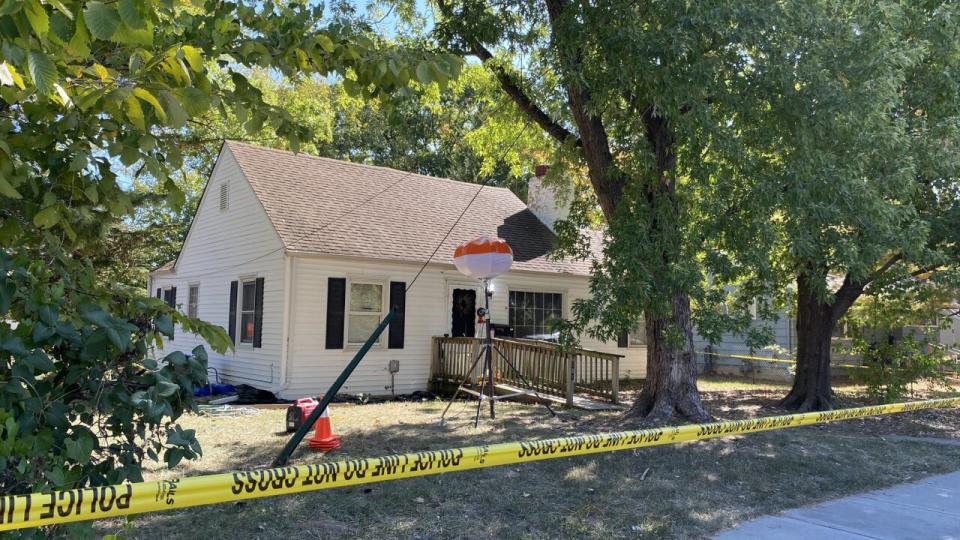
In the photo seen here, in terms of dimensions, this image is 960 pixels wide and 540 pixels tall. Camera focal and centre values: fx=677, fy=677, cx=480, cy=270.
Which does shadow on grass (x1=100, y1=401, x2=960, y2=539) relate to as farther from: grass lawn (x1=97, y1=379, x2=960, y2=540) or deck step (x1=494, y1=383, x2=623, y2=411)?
deck step (x1=494, y1=383, x2=623, y2=411)

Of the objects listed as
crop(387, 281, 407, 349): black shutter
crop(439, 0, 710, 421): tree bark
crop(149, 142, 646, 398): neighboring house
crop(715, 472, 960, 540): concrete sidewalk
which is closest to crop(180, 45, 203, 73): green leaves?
crop(715, 472, 960, 540): concrete sidewalk

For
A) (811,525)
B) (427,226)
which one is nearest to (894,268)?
(811,525)

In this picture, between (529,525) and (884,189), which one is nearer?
(529,525)

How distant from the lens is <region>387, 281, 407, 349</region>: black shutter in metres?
13.9

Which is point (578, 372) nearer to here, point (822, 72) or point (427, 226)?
point (427, 226)

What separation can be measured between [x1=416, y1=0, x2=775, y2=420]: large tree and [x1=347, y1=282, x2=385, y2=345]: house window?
5.47 meters

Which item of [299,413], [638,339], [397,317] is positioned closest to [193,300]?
[397,317]

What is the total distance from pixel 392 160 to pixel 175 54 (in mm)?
31361

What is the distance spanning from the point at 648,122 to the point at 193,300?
490 inches

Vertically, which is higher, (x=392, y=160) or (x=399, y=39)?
(x=392, y=160)

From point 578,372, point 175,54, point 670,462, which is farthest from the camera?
point 578,372

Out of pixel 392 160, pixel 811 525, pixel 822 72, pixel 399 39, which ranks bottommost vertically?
pixel 811 525

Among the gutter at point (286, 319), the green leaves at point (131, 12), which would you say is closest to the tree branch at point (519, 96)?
the gutter at point (286, 319)

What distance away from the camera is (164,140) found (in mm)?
3854
